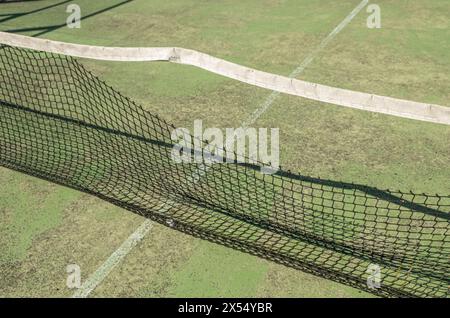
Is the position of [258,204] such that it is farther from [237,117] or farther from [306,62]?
[306,62]

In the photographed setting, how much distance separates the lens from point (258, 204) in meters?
6.93

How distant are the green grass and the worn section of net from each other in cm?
27

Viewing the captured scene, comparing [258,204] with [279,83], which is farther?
[258,204]

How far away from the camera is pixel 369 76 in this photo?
1063 cm

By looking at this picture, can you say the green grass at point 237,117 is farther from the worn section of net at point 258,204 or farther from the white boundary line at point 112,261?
the worn section of net at point 258,204

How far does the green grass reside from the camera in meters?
5.88

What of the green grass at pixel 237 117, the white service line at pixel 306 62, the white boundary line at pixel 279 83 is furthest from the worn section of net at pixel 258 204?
the white service line at pixel 306 62

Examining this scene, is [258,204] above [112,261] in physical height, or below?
above

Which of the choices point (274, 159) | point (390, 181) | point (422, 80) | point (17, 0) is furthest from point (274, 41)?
point (17, 0)

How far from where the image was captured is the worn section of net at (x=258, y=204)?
5.86 meters

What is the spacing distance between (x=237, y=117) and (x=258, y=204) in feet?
9.20

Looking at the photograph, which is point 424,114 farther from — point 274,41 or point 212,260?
point 274,41

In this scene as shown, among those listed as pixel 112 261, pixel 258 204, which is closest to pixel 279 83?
pixel 258 204
